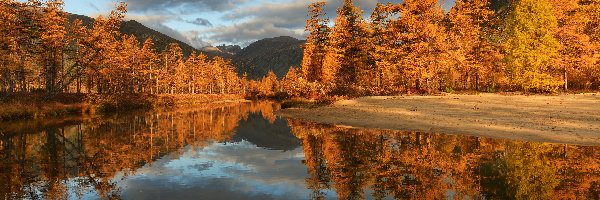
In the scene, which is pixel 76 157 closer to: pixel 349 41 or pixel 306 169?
pixel 306 169

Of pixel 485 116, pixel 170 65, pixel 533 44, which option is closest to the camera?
pixel 485 116

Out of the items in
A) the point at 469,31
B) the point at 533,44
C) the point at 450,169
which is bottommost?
the point at 450,169

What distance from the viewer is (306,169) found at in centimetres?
1174

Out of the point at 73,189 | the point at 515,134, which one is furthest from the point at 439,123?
the point at 73,189

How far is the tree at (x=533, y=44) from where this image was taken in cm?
3453

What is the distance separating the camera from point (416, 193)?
823 cm

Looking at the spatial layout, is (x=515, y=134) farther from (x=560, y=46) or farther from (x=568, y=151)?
(x=560, y=46)

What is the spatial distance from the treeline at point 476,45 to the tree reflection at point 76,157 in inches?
993

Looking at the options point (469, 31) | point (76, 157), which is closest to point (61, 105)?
point (76, 157)

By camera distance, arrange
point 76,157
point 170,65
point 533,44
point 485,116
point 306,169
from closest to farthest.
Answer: point 306,169, point 76,157, point 485,116, point 533,44, point 170,65

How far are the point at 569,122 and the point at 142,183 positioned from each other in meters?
19.9

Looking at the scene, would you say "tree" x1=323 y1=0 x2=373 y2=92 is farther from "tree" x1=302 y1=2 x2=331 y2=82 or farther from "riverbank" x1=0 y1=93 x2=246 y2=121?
"riverbank" x1=0 y1=93 x2=246 y2=121

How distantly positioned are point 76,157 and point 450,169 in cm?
1297

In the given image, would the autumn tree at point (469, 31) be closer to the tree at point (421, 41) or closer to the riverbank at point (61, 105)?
the tree at point (421, 41)
